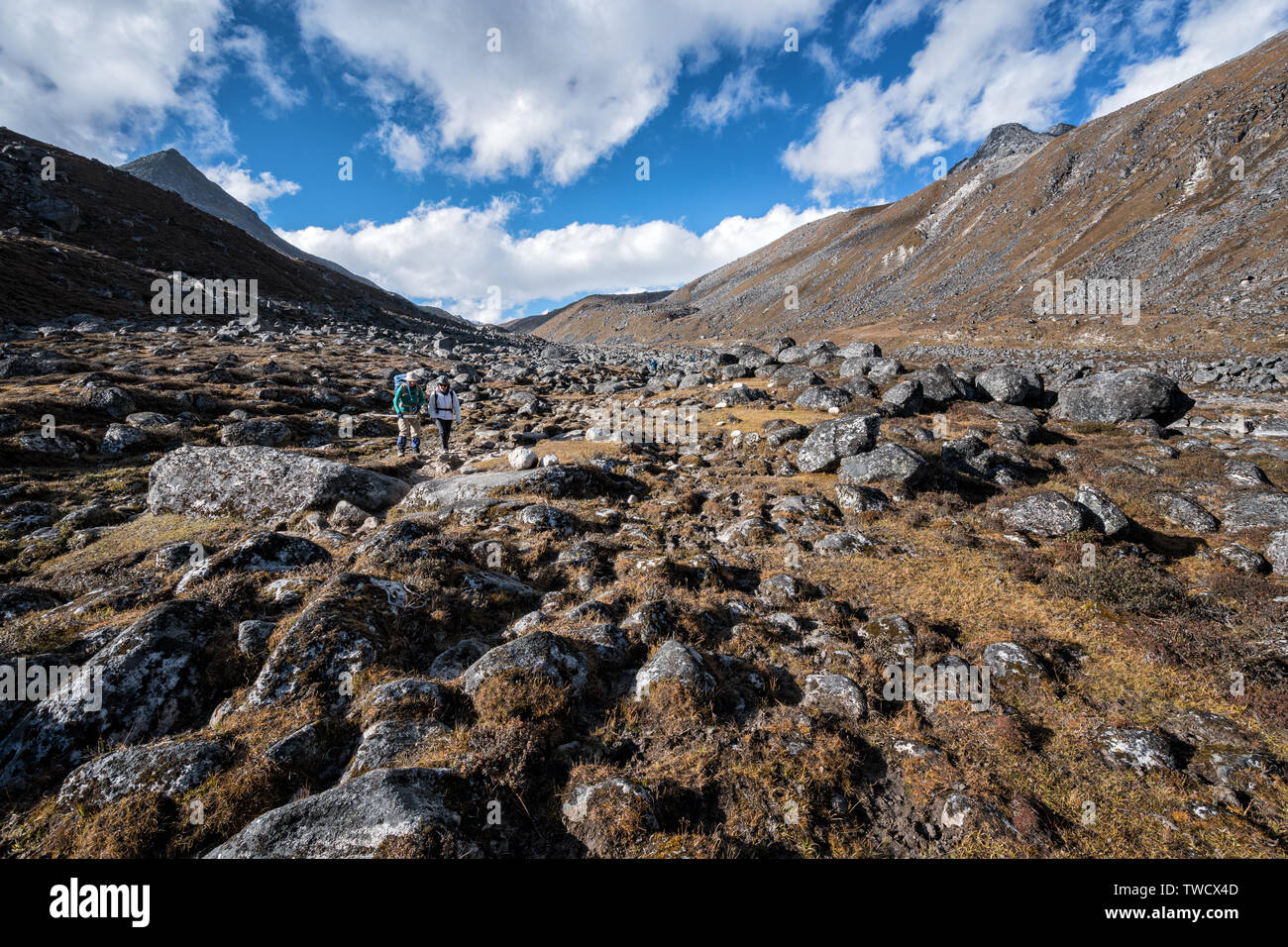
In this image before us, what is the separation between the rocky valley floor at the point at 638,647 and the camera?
5.84 metres

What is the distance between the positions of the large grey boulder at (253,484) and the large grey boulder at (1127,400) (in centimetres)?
3362

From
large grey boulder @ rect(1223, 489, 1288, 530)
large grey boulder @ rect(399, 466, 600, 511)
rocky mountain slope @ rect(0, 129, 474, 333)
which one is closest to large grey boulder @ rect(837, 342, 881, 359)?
large grey boulder @ rect(1223, 489, 1288, 530)

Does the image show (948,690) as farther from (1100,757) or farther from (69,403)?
(69,403)

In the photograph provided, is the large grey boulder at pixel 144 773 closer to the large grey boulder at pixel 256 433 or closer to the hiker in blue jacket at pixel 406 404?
the hiker in blue jacket at pixel 406 404

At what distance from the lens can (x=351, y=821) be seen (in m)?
4.99

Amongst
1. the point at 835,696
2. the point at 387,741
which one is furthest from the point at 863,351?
the point at 387,741

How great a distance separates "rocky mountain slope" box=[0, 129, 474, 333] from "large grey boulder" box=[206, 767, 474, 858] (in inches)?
2290

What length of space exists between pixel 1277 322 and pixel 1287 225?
76.2ft

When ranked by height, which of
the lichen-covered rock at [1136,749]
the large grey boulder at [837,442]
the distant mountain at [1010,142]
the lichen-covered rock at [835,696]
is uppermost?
the distant mountain at [1010,142]

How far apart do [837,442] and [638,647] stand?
46.2 ft

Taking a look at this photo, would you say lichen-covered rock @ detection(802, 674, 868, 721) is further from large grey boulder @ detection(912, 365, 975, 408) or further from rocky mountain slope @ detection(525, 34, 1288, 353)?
rocky mountain slope @ detection(525, 34, 1288, 353)

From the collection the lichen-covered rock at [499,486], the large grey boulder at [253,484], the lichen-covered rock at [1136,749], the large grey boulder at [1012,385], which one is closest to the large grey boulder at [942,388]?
the large grey boulder at [1012,385]

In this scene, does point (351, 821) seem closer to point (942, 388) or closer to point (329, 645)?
point (329, 645)
